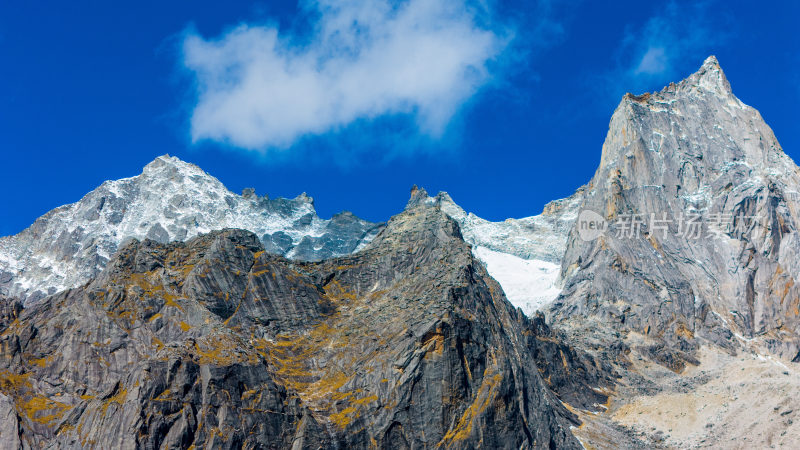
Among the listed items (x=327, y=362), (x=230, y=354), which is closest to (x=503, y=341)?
(x=327, y=362)

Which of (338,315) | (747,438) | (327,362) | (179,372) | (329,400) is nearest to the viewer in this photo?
(179,372)

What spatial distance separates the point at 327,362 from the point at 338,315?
15379mm

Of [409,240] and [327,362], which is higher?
[409,240]

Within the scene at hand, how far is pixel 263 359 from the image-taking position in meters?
121

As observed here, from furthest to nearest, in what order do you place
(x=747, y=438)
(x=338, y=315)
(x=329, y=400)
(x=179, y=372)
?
1. (x=747, y=438)
2. (x=338, y=315)
3. (x=329, y=400)
4. (x=179, y=372)

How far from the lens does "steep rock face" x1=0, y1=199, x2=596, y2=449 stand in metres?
108

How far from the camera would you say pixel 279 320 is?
138 metres

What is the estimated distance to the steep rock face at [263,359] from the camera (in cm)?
10850

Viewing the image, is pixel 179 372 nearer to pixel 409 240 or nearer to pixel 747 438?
pixel 409 240

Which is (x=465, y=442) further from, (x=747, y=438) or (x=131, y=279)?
(x=747, y=438)

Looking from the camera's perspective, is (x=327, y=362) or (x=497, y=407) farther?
(x=327, y=362)


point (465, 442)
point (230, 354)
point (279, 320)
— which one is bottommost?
point (465, 442)

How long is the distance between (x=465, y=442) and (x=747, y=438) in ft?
225

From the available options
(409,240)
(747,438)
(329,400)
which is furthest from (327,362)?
(747,438)
